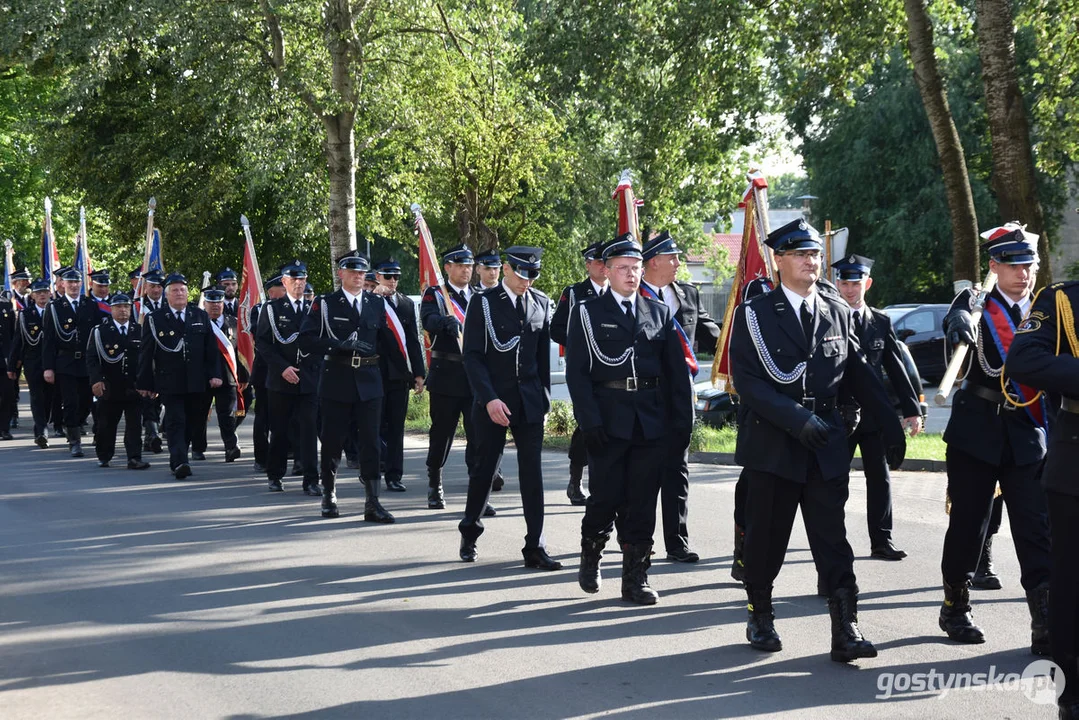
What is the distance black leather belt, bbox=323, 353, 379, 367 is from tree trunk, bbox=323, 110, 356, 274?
37.8 ft

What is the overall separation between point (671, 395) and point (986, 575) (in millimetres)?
2143

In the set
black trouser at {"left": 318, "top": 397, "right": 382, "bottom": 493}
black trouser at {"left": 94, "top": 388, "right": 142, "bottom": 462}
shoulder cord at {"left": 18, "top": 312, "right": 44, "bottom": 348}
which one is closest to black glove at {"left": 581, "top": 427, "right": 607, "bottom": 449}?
black trouser at {"left": 318, "top": 397, "right": 382, "bottom": 493}

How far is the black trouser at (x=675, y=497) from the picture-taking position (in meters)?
8.26

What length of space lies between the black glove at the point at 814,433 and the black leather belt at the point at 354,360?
5.09 m

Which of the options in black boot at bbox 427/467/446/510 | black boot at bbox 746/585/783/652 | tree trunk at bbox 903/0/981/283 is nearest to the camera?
black boot at bbox 746/585/783/652

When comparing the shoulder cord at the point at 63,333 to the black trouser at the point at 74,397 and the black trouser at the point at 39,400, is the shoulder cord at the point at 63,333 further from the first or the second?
the black trouser at the point at 39,400

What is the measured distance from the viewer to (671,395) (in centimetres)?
717

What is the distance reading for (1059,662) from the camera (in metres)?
4.92

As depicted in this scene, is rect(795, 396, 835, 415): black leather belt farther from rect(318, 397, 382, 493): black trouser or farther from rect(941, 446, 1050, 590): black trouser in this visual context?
rect(318, 397, 382, 493): black trouser

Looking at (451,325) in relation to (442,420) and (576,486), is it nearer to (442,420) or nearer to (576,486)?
(442,420)

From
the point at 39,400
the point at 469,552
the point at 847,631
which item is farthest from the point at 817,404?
the point at 39,400

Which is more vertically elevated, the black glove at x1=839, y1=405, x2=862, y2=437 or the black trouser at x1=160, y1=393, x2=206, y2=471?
the black glove at x1=839, y1=405, x2=862, y2=437

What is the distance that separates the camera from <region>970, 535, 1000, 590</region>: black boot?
24.0 feet

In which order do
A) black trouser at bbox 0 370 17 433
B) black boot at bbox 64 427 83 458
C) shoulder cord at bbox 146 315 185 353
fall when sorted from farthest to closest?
1. black trouser at bbox 0 370 17 433
2. black boot at bbox 64 427 83 458
3. shoulder cord at bbox 146 315 185 353
